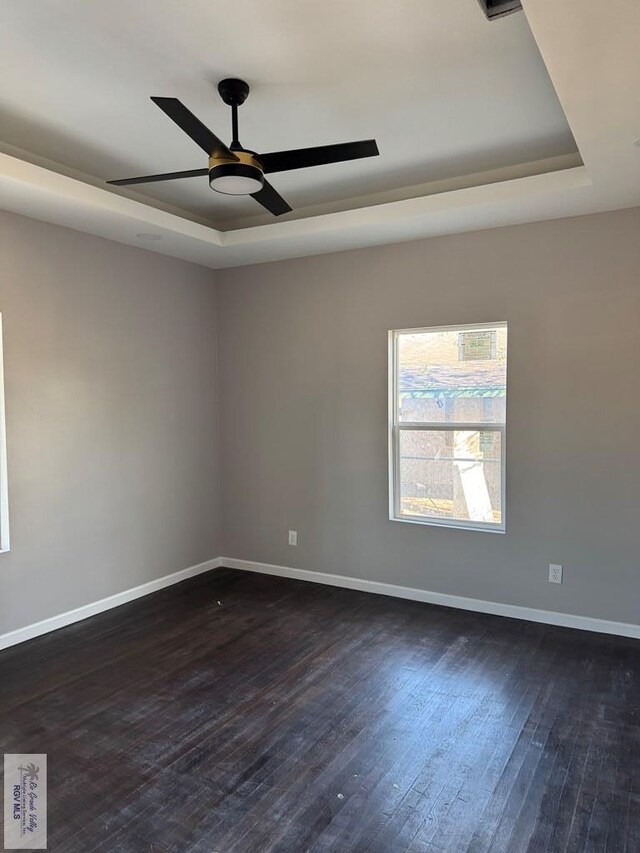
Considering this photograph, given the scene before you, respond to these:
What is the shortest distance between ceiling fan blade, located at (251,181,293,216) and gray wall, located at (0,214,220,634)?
5.61ft

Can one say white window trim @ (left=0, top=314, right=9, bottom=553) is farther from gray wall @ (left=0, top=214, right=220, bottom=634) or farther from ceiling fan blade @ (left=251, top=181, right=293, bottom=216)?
ceiling fan blade @ (left=251, top=181, right=293, bottom=216)

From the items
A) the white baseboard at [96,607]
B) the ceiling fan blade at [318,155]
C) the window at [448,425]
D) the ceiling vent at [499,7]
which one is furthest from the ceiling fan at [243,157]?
the white baseboard at [96,607]

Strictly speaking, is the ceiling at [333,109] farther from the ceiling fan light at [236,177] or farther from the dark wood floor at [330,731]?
the dark wood floor at [330,731]

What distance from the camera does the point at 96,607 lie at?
13.4ft

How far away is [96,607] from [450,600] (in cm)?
254

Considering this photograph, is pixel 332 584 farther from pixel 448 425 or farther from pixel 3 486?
pixel 3 486

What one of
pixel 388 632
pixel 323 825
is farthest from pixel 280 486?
pixel 323 825

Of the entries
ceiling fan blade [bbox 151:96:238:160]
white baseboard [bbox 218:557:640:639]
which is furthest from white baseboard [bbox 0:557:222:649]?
ceiling fan blade [bbox 151:96:238:160]

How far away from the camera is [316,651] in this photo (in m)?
3.47

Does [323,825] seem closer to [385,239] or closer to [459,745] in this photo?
[459,745]

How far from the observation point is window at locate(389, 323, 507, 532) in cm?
404

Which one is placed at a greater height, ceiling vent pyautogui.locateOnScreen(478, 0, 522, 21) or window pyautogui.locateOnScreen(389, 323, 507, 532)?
ceiling vent pyautogui.locateOnScreen(478, 0, 522, 21)

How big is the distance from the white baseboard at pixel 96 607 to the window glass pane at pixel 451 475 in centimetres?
190

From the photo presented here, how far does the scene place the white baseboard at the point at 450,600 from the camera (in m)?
3.66
